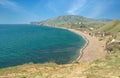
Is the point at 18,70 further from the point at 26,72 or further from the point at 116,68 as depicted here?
the point at 116,68

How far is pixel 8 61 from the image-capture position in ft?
325

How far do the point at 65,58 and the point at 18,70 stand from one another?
69721 millimetres

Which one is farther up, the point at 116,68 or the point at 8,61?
the point at 116,68

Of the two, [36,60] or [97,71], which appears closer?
[97,71]

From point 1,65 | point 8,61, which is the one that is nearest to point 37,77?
point 1,65

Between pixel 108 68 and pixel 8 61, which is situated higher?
pixel 108 68

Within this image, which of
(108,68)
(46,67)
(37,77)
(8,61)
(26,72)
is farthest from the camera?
(8,61)

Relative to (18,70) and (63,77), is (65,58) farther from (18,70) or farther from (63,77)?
(63,77)

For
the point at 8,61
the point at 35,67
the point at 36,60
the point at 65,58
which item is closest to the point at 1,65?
the point at 8,61

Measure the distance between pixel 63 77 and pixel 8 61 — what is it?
72.6 metres

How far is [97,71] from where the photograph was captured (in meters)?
32.4

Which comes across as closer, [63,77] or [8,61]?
[63,77]

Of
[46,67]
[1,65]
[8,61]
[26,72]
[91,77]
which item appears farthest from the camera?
[8,61]

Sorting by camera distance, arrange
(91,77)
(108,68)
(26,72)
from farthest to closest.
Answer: (26,72) < (108,68) < (91,77)
